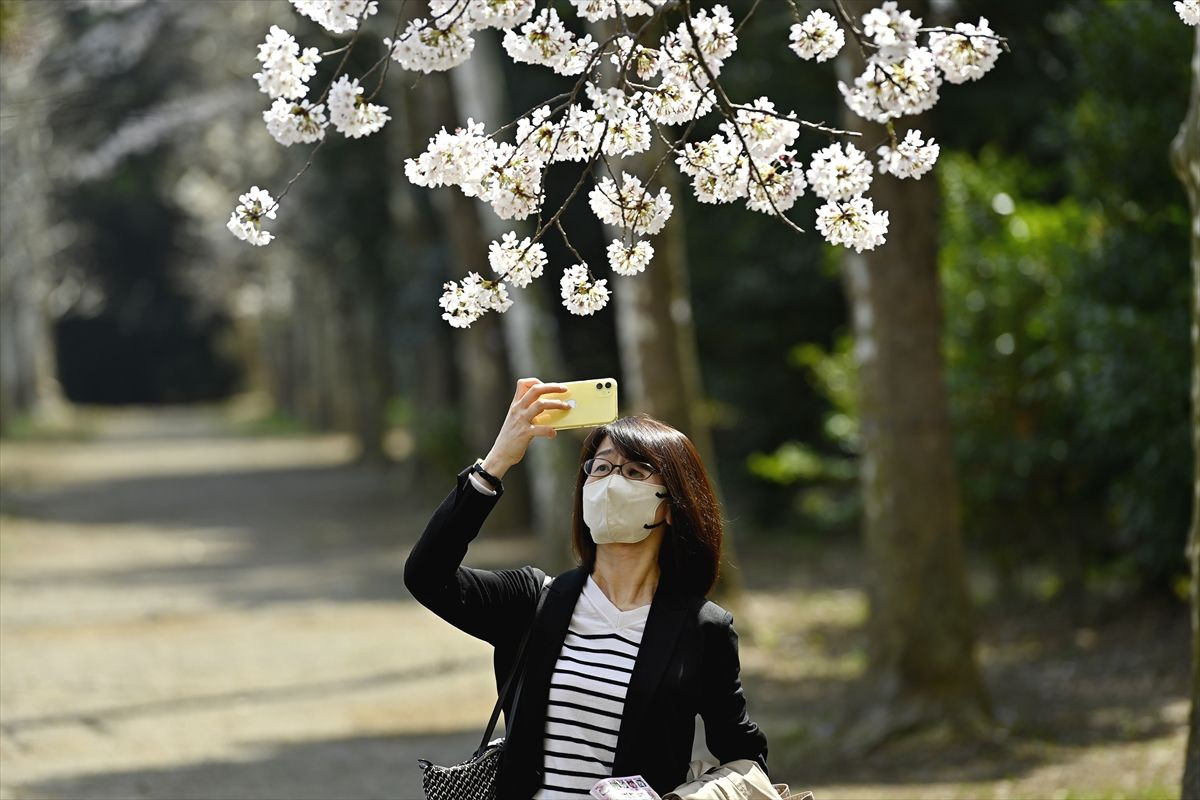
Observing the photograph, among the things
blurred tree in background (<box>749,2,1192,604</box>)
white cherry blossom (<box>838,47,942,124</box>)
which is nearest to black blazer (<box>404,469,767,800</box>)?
white cherry blossom (<box>838,47,942,124</box>)

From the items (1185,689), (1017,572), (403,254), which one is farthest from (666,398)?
(403,254)

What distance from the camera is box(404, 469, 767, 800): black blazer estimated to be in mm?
3865

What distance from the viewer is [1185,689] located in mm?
10555

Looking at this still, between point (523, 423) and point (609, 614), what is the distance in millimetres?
493

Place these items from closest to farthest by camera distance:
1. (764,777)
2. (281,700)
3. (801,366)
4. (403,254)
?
(764,777) < (281,700) < (801,366) < (403,254)

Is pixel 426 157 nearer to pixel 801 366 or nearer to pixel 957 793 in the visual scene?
pixel 957 793

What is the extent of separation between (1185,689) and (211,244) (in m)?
47.7

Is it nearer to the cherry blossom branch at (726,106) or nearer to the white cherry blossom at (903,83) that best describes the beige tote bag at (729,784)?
the cherry blossom branch at (726,106)

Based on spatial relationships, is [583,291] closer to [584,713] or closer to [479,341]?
[584,713]

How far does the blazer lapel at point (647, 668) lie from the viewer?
3.84 m

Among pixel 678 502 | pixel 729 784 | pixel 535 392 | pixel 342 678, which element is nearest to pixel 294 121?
pixel 535 392

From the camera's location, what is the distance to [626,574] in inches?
159

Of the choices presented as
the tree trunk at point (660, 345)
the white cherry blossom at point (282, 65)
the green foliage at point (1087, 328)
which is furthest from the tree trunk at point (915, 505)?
the white cherry blossom at point (282, 65)

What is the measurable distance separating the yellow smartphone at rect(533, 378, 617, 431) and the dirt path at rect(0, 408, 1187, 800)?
484 centimetres
